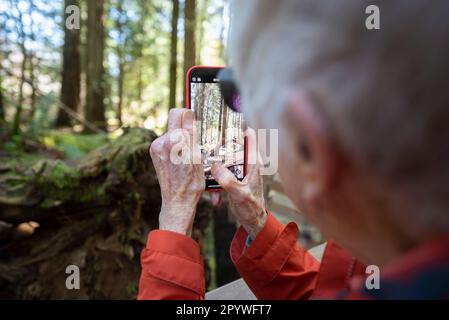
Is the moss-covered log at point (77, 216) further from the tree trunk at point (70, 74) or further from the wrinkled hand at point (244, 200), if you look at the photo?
the tree trunk at point (70, 74)

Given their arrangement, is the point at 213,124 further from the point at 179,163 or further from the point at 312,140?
the point at 312,140

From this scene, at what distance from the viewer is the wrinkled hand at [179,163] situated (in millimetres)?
912

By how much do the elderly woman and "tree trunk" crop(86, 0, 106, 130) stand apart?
5.60 meters

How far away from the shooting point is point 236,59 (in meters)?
0.50

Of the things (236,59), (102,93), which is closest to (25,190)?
(236,59)

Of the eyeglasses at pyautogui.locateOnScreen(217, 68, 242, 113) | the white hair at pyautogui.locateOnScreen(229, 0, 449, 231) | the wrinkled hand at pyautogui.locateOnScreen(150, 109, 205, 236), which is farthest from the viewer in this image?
the wrinkled hand at pyautogui.locateOnScreen(150, 109, 205, 236)

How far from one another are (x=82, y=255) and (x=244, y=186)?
1.56 meters

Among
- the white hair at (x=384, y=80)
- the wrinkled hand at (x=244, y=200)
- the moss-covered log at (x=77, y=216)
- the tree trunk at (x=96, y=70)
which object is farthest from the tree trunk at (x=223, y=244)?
the white hair at (x=384, y=80)

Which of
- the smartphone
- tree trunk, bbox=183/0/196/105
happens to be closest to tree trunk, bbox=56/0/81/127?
tree trunk, bbox=183/0/196/105

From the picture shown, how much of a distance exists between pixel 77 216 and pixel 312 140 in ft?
6.84

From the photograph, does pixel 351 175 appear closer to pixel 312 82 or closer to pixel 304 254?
pixel 312 82

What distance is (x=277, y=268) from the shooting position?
37.2 inches

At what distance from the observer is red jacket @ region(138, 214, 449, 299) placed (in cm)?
39

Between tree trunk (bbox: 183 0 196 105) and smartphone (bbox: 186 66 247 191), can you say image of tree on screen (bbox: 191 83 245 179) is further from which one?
tree trunk (bbox: 183 0 196 105)
